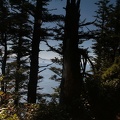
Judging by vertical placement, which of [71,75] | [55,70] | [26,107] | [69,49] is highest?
[69,49]

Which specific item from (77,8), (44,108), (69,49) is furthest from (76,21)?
(44,108)

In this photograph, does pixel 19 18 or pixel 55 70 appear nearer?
pixel 19 18

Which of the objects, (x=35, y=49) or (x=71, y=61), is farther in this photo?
(x=35, y=49)

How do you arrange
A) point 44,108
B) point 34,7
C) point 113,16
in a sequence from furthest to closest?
1. point 113,16
2. point 34,7
3. point 44,108

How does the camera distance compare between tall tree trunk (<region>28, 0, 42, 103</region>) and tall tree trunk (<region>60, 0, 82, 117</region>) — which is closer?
tall tree trunk (<region>60, 0, 82, 117</region>)

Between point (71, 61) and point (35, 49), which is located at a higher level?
point (35, 49)

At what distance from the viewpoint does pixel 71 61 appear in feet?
30.3

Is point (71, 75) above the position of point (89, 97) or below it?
above

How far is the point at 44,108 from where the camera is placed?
821 centimetres

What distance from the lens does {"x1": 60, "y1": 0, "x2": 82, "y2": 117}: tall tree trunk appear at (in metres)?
9.23

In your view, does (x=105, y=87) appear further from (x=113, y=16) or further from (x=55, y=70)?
(x=55, y=70)

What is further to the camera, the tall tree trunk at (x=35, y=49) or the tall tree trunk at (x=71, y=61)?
the tall tree trunk at (x=35, y=49)

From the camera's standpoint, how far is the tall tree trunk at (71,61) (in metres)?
9.23

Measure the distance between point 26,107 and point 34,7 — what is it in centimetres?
700
